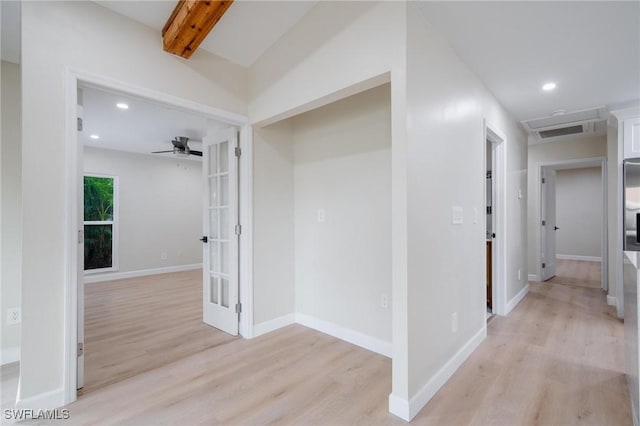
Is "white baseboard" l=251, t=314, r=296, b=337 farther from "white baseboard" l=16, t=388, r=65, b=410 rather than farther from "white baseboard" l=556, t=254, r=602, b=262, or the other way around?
"white baseboard" l=556, t=254, r=602, b=262

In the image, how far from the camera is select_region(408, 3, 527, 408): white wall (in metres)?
1.87

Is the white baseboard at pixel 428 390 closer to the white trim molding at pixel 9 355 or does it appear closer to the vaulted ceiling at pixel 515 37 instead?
the vaulted ceiling at pixel 515 37

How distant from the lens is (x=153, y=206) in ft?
21.0

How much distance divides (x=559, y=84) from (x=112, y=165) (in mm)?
7003

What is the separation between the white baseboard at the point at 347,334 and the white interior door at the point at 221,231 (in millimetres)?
742

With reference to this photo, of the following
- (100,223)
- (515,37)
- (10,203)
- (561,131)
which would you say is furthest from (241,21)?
(100,223)

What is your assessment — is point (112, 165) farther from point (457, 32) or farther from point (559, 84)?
point (559, 84)

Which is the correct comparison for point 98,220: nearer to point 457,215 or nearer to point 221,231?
point 221,231

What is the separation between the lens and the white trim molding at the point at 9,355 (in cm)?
249

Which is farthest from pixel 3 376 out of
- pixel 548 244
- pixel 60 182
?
pixel 548 244

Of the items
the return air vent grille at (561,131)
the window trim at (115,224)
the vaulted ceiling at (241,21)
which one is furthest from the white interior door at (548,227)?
the window trim at (115,224)

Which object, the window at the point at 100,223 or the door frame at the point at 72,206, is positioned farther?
the window at the point at 100,223

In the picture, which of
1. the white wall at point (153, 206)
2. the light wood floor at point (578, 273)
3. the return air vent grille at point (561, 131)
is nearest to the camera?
the return air vent grille at point (561, 131)

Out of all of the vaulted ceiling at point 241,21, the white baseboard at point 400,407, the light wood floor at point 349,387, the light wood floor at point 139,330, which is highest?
the vaulted ceiling at point 241,21
